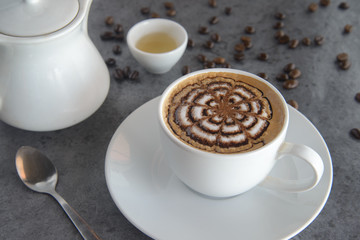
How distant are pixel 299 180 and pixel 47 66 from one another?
81 centimetres

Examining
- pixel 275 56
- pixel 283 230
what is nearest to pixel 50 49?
pixel 283 230

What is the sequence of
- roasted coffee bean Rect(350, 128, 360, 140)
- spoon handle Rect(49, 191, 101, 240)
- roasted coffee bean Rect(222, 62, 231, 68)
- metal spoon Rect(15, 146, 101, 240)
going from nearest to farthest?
spoon handle Rect(49, 191, 101, 240) → metal spoon Rect(15, 146, 101, 240) → roasted coffee bean Rect(350, 128, 360, 140) → roasted coffee bean Rect(222, 62, 231, 68)

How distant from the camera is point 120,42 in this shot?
1734mm

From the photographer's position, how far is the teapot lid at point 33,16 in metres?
1.06

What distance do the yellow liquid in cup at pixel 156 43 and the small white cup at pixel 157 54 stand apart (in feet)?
0.04

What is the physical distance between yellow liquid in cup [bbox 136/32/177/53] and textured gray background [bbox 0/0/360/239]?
3.7 inches

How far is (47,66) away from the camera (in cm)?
113

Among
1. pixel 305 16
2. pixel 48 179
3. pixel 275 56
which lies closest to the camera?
pixel 48 179

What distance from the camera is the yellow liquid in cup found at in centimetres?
159

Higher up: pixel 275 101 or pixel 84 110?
pixel 275 101

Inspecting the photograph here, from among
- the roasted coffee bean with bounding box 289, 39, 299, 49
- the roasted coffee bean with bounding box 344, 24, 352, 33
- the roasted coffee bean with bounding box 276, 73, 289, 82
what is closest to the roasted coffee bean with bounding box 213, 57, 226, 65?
the roasted coffee bean with bounding box 276, 73, 289, 82

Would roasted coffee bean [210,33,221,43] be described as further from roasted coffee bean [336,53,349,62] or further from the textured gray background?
roasted coffee bean [336,53,349,62]

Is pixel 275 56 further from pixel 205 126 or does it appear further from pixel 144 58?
pixel 205 126

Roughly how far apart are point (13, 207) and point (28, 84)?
0.38 meters
